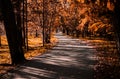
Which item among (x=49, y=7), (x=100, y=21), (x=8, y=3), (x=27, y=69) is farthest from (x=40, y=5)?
(x=27, y=69)

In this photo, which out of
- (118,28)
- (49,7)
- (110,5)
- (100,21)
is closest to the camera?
(110,5)

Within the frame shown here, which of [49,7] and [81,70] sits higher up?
[49,7]

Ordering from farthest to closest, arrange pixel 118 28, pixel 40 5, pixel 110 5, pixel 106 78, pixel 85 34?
1. pixel 85 34
2. pixel 40 5
3. pixel 118 28
4. pixel 110 5
5. pixel 106 78

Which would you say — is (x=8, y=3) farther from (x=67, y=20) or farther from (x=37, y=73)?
(x=67, y=20)

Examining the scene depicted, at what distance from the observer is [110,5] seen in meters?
13.7

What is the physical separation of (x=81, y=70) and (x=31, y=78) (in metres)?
3.47

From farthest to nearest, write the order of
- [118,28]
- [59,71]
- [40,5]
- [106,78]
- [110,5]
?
[40,5]
[118,28]
[59,71]
[110,5]
[106,78]

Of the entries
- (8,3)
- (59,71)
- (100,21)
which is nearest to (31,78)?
(59,71)

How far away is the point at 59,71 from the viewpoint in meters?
14.7

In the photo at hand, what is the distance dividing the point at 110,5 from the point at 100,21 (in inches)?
527

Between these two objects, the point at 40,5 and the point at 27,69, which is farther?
the point at 40,5

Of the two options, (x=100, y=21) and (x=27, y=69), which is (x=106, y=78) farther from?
(x=100, y=21)

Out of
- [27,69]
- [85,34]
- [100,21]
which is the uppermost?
[100,21]

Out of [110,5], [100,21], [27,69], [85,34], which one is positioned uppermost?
[110,5]
